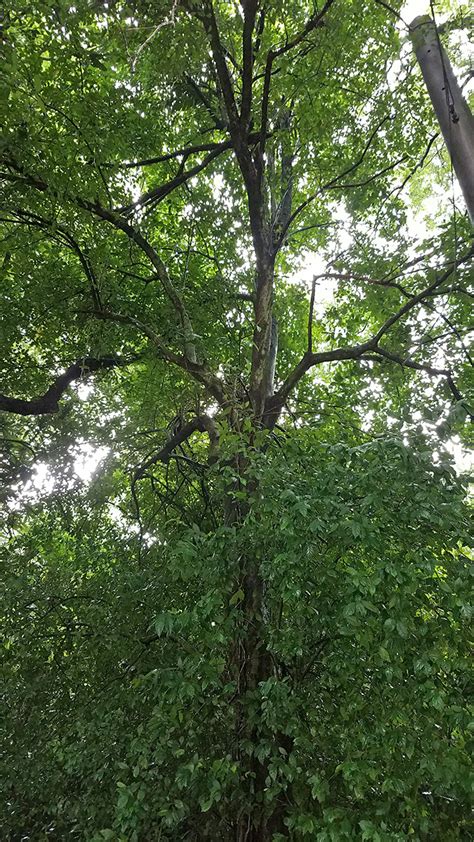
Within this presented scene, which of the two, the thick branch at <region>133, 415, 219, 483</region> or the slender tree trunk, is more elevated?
the slender tree trunk

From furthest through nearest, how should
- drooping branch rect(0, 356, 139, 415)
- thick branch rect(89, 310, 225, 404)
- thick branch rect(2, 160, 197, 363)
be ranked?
drooping branch rect(0, 356, 139, 415), thick branch rect(89, 310, 225, 404), thick branch rect(2, 160, 197, 363)

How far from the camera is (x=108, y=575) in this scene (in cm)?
449

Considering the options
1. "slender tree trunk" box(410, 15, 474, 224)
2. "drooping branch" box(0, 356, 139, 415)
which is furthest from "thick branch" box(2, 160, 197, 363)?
"slender tree trunk" box(410, 15, 474, 224)

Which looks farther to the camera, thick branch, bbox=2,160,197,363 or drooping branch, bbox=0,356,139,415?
drooping branch, bbox=0,356,139,415

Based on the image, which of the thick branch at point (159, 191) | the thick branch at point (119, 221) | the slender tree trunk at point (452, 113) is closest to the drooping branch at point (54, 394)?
the thick branch at point (119, 221)

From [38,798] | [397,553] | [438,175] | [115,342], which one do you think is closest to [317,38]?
[438,175]

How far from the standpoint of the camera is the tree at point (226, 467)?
239cm

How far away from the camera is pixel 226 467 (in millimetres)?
2910

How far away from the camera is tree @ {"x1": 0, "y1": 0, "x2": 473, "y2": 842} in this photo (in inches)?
94.0

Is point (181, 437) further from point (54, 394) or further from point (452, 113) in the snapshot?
point (452, 113)

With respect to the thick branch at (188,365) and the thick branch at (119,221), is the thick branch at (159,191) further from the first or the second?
the thick branch at (188,365)

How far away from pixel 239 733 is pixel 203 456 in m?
3.81

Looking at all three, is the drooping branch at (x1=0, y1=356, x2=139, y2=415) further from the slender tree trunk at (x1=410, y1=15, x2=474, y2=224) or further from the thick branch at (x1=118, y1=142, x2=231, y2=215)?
the slender tree trunk at (x1=410, y1=15, x2=474, y2=224)

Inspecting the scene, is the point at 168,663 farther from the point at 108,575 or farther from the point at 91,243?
the point at 91,243
